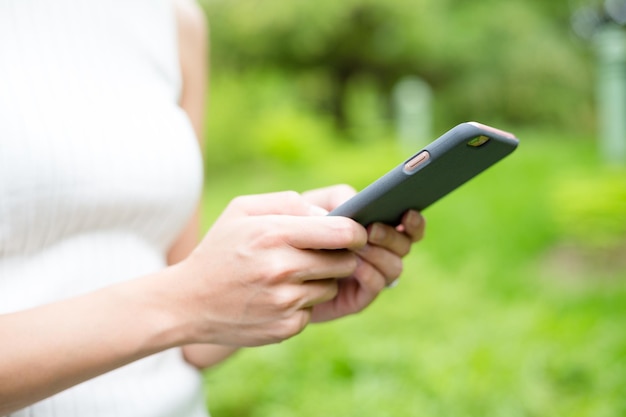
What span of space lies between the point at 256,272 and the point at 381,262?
0.84 ft

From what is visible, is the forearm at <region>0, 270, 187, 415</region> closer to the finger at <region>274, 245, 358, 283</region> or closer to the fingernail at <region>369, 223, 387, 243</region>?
the finger at <region>274, 245, 358, 283</region>

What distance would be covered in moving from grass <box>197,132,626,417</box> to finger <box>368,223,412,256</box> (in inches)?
60.4

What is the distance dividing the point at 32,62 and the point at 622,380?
2.49m

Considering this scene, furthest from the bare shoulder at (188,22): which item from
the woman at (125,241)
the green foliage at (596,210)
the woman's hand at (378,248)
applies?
the green foliage at (596,210)

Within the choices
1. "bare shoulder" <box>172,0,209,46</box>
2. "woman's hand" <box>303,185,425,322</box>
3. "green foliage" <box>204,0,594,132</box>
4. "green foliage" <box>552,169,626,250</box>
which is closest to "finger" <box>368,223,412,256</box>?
"woman's hand" <box>303,185,425,322</box>

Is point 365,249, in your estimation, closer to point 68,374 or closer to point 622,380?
point 68,374

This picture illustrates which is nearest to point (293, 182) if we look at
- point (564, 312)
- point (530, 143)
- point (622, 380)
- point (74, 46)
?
point (530, 143)

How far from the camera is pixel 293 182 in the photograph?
299 inches

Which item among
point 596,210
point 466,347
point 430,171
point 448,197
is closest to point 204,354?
point 430,171

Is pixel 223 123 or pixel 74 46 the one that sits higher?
pixel 74 46

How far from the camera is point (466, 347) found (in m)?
2.97

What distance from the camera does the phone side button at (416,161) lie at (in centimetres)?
75

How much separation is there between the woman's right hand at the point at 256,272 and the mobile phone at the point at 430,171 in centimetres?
4

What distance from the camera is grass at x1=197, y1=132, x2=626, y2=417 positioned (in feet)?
8.11
